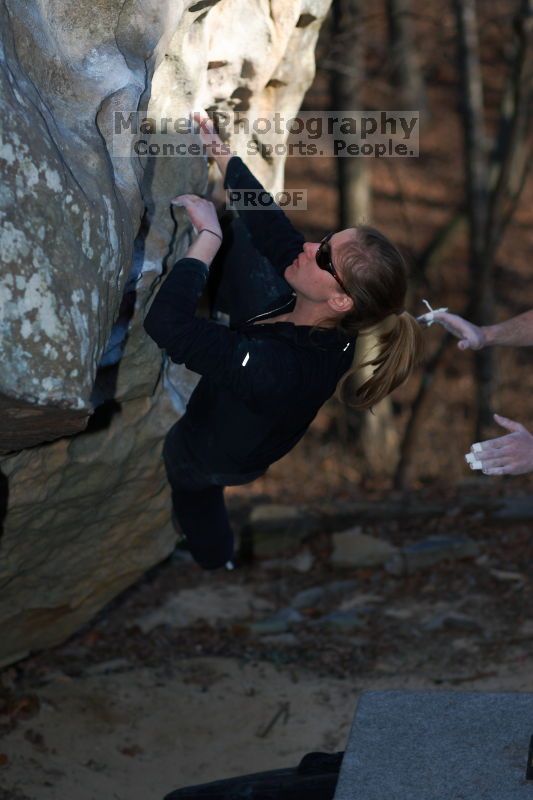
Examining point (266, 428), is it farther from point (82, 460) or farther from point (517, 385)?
point (517, 385)

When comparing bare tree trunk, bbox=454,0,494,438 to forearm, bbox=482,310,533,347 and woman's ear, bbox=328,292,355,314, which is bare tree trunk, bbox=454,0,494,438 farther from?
woman's ear, bbox=328,292,355,314

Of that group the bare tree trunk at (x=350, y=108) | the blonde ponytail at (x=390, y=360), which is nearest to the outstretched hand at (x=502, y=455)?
the blonde ponytail at (x=390, y=360)

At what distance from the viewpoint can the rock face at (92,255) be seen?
3.15 m

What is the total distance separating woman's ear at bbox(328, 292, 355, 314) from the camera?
3762 millimetres

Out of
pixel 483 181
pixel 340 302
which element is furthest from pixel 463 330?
pixel 483 181

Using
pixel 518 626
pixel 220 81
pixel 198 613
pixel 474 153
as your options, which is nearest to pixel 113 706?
pixel 198 613

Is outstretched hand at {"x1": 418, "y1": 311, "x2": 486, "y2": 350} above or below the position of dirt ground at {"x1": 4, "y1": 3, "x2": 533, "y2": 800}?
above

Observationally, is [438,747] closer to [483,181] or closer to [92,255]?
[92,255]

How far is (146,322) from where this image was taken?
3.55m

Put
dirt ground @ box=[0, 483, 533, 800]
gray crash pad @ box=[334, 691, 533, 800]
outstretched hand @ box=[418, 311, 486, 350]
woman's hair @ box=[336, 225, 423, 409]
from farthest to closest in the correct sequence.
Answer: dirt ground @ box=[0, 483, 533, 800] → outstretched hand @ box=[418, 311, 486, 350] → woman's hair @ box=[336, 225, 423, 409] → gray crash pad @ box=[334, 691, 533, 800]

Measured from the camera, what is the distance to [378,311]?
12.4ft

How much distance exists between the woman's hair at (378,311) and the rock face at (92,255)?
0.76 metres

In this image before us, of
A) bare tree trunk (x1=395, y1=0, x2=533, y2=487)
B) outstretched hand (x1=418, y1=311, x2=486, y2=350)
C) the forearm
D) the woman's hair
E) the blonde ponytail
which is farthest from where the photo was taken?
bare tree trunk (x1=395, y1=0, x2=533, y2=487)

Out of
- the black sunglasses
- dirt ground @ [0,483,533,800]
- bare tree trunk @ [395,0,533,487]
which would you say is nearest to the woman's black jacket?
the black sunglasses
